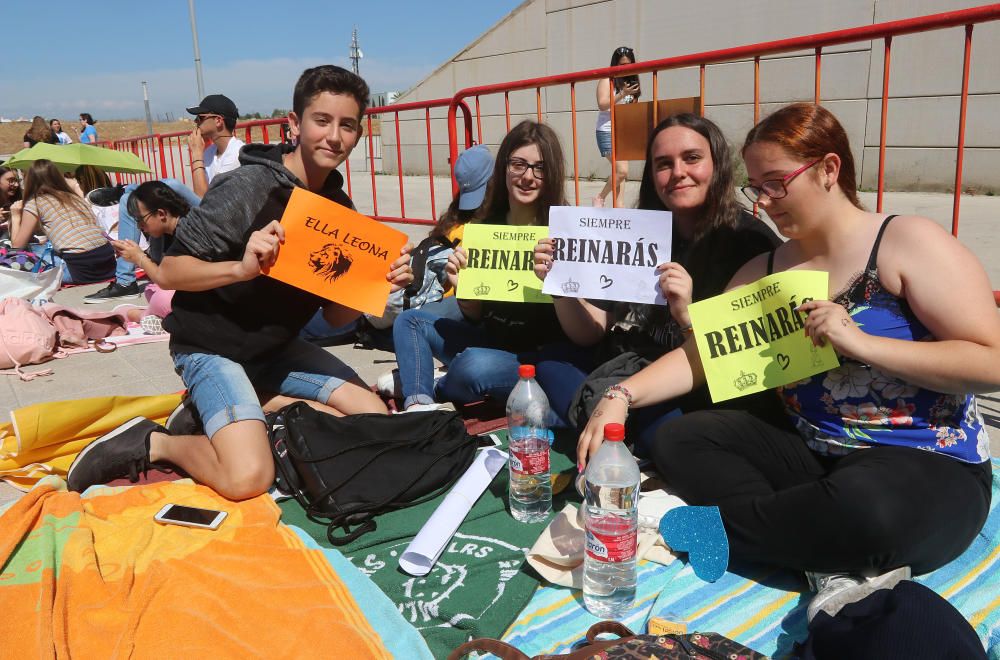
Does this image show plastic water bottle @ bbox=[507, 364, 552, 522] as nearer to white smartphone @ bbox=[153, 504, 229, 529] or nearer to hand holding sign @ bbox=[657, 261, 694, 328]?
Result: hand holding sign @ bbox=[657, 261, 694, 328]

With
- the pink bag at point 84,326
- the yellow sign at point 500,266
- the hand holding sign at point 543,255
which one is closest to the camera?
the hand holding sign at point 543,255

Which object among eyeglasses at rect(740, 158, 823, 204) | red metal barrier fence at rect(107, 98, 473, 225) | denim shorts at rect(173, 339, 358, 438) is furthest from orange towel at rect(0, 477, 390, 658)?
Answer: red metal barrier fence at rect(107, 98, 473, 225)

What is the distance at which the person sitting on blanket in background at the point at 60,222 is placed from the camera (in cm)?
793

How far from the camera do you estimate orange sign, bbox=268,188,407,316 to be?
3072 mm

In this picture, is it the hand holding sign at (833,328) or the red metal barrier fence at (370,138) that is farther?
the red metal barrier fence at (370,138)

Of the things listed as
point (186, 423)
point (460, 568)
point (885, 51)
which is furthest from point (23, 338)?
point (885, 51)

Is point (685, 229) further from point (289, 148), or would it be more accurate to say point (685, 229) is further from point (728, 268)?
point (289, 148)

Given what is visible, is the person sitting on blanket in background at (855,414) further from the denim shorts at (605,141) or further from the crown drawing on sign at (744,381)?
the denim shorts at (605,141)

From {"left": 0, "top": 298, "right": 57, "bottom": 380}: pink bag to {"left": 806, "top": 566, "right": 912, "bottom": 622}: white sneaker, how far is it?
5.22 m

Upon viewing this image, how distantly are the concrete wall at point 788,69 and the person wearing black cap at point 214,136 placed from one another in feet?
21.6

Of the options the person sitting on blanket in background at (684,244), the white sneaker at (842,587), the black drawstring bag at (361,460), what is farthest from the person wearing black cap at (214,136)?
the white sneaker at (842,587)

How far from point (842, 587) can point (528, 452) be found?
1.12m

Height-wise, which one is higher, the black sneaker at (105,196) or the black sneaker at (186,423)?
the black sneaker at (105,196)

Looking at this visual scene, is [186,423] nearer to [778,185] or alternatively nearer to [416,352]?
[416,352]
